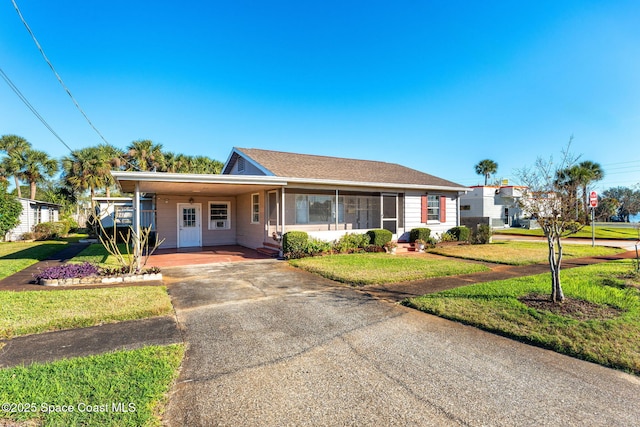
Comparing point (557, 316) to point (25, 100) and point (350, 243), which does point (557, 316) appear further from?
point (25, 100)

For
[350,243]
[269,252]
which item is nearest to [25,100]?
[269,252]

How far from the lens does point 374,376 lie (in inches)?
130

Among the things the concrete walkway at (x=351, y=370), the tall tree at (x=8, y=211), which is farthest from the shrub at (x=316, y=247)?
the tall tree at (x=8, y=211)

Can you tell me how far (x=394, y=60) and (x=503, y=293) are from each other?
12106 millimetres

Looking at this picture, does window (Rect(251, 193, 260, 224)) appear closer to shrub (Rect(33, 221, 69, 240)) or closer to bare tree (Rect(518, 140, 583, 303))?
bare tree (Rect(518, 140, 583, 303))

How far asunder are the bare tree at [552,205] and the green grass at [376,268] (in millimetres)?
2803

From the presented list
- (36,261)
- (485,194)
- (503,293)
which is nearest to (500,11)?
(503,293)

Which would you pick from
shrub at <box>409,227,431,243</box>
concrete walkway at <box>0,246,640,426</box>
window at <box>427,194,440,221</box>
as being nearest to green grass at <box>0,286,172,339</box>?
concrete walkway at <box>0,246,640,426</box>

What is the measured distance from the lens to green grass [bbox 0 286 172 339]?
4681 mm

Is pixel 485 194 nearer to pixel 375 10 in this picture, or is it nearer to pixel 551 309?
pixel 375 10

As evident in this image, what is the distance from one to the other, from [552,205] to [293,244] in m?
7.80

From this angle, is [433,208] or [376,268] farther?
[433,208]

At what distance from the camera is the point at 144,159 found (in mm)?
27219

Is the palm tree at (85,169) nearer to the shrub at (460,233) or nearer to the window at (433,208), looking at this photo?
the window at (433,208)
